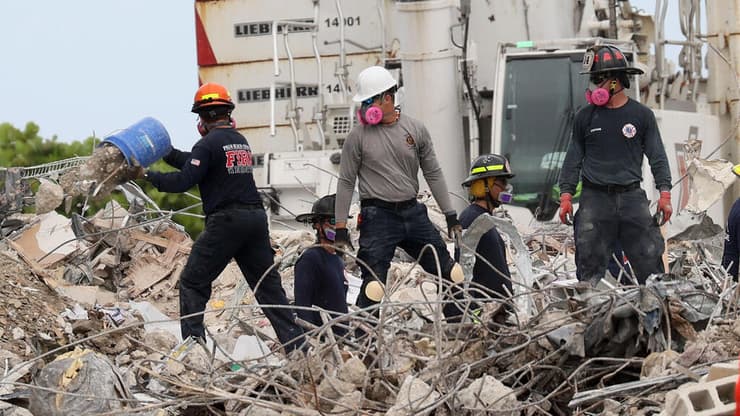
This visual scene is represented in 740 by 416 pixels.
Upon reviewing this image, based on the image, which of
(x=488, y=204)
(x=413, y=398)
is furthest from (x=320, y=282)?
(x=413, y=398)

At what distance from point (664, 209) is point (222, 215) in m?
2.49

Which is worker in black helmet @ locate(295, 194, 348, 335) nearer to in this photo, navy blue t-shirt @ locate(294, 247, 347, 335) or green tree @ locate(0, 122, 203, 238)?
navy blue t-shirt @ locate(294, 247, 347, 335)

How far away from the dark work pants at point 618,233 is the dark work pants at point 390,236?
0.80 metres

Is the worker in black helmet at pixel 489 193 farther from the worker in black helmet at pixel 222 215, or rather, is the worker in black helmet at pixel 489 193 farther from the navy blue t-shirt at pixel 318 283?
the worker in black helmet at pixel 222 215

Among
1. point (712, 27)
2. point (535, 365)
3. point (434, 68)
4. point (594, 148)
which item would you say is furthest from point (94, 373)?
point (712, 27)

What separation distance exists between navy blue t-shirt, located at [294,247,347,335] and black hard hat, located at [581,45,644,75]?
1.87 meters

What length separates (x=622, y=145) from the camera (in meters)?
9.22

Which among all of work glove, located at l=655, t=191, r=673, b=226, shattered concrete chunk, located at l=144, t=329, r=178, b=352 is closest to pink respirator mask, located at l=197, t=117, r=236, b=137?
shattered concrete chunk, located at l=144, t=329, r=178, b=352

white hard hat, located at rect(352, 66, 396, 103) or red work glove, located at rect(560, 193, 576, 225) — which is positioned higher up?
white hard hat, located at rect(352, 66, 396, 103)

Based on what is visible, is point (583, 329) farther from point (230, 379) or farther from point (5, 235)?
point (5, 235)

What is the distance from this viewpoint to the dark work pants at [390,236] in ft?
29.9

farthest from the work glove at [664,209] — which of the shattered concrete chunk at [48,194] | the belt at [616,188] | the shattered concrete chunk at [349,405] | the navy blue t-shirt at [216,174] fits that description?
the shattered concrete chunk at [48,194]

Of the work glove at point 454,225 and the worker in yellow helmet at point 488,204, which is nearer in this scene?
the worker in yellow helmet at point 488,204

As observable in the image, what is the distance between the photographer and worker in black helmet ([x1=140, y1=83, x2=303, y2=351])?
905 cm
